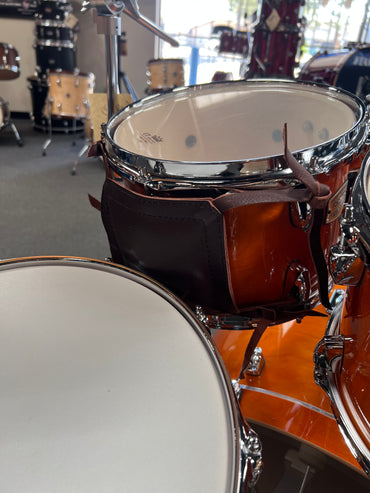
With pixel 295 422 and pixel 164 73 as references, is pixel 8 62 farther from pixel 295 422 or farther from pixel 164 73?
pixel 295 422

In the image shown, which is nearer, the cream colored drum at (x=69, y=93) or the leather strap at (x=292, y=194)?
the leather strap at (x=292, y=194)

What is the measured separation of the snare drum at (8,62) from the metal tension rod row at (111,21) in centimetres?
262

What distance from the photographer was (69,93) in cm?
311

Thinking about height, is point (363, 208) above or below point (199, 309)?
above

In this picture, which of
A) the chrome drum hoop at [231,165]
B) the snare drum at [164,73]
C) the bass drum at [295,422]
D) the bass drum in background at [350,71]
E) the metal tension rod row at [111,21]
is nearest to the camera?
the chrome drum hoop at [231,165]

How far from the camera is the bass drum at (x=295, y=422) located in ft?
2.07

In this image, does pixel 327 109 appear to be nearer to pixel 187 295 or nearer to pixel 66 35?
pixel 187 295

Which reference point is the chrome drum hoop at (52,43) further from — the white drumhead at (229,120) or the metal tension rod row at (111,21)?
the white drumhead at (229,120)

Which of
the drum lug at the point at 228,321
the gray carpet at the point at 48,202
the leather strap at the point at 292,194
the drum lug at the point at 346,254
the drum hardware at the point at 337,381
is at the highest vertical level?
the leather strap at the point at 292,194

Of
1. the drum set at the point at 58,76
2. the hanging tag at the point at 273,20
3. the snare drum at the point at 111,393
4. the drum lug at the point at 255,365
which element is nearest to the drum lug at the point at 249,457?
the snare drum at the point at 111,393

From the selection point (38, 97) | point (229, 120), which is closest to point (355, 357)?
point (229, 120)

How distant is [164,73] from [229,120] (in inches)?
118

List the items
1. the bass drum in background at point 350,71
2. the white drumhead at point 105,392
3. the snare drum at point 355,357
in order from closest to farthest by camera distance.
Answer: the white drumhead at point 105,392 → the snare drum at point 355,357 → the bass drum in background at point 350,71

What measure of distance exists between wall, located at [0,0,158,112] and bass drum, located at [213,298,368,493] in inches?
162
